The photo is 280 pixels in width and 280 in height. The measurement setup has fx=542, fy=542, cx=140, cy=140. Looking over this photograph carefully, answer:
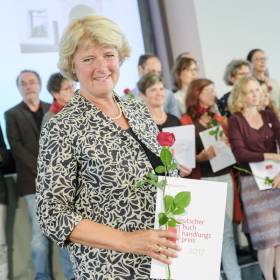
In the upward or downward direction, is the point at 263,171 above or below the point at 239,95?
below

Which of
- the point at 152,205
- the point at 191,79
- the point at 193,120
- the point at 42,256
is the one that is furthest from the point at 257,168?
the point at 152,205

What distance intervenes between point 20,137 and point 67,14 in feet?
5.49

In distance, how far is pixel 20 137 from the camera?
4039 mm

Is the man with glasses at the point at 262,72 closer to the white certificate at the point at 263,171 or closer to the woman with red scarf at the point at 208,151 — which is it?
the woman with red scarf at the point at 208,151

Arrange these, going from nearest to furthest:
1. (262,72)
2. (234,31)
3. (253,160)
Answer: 1. (253,160)
2. (262,72)
3. (234,31)

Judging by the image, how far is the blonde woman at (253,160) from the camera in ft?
12.1

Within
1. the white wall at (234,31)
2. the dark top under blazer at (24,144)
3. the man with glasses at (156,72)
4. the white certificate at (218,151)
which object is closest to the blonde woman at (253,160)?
the white certificate at (218,151)

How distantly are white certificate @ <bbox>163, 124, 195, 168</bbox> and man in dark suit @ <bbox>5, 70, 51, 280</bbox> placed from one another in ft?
3.45

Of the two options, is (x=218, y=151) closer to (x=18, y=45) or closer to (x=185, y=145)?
(x=185, y=145)

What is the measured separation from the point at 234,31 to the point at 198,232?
4685 mm

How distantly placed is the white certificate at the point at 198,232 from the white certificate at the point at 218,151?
95.4 inches

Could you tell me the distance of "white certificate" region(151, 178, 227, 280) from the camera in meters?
1.40

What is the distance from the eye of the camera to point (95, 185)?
1447 millimetres

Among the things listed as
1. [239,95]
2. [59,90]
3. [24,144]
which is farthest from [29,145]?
[239,95]
